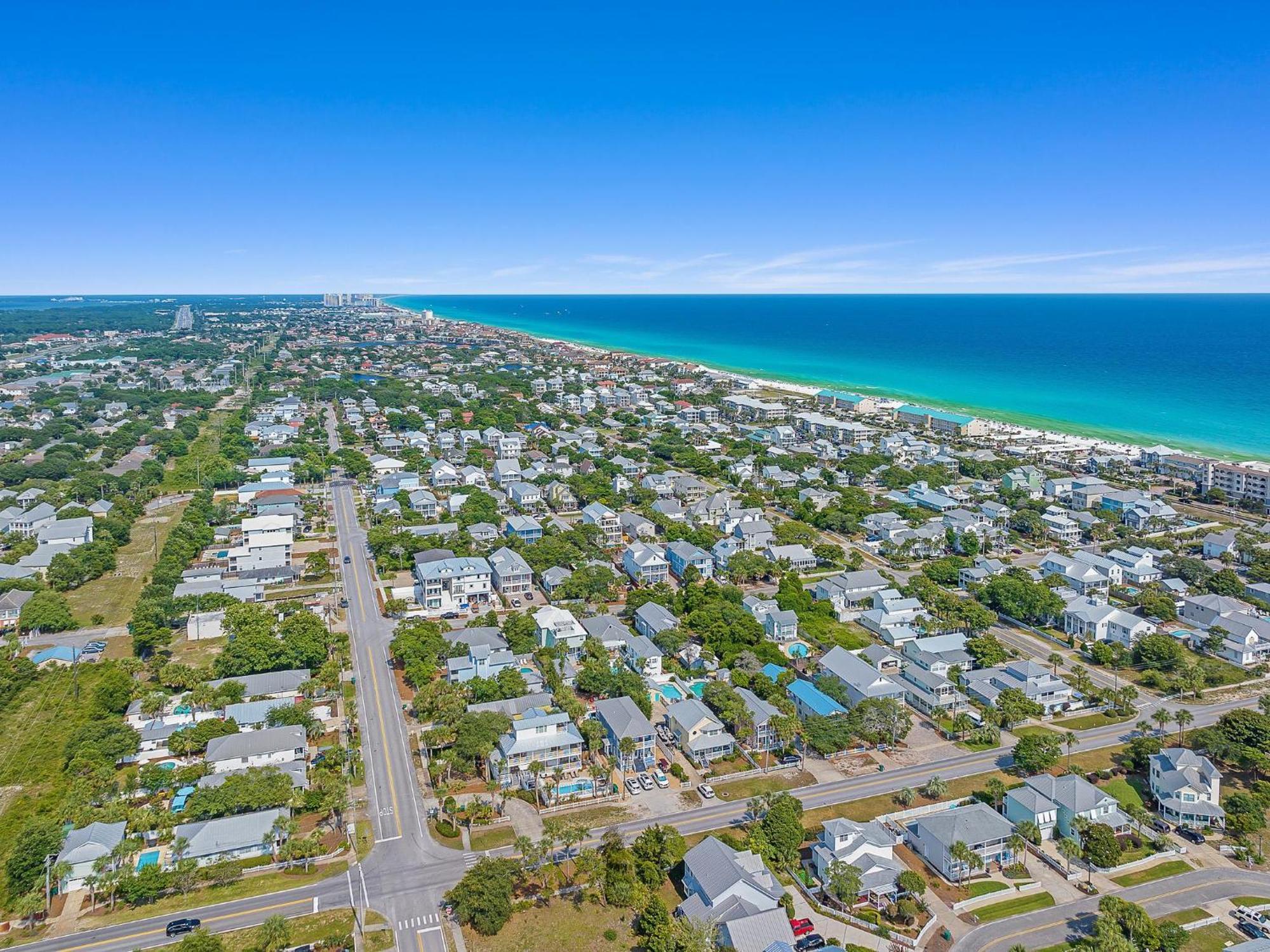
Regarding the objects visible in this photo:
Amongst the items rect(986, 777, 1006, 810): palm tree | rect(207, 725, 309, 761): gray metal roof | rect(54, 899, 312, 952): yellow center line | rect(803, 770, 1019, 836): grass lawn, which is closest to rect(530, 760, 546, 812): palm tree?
rect(54, 899, 312, 952): yellow center line

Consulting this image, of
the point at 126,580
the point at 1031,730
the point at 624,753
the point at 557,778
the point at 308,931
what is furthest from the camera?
the point at 126,580

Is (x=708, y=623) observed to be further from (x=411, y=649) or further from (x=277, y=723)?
(x=277, y=723)

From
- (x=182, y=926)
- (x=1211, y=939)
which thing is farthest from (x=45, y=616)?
(x=1211, y=939)

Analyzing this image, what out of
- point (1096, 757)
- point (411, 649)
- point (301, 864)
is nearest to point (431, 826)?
point (301, 864)

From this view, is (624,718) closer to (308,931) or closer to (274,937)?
(308,931)

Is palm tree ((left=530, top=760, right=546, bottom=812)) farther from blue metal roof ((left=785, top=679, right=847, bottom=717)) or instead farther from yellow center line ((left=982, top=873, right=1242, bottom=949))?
yellow center line ((left=982, top=873, right=1242, bottom=949))

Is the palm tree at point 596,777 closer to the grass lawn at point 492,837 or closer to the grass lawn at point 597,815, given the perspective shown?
the grass lawn at point 597,815

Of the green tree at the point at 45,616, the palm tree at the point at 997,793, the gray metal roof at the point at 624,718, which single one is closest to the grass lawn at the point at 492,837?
the gray metal roof at the point at 624,718
